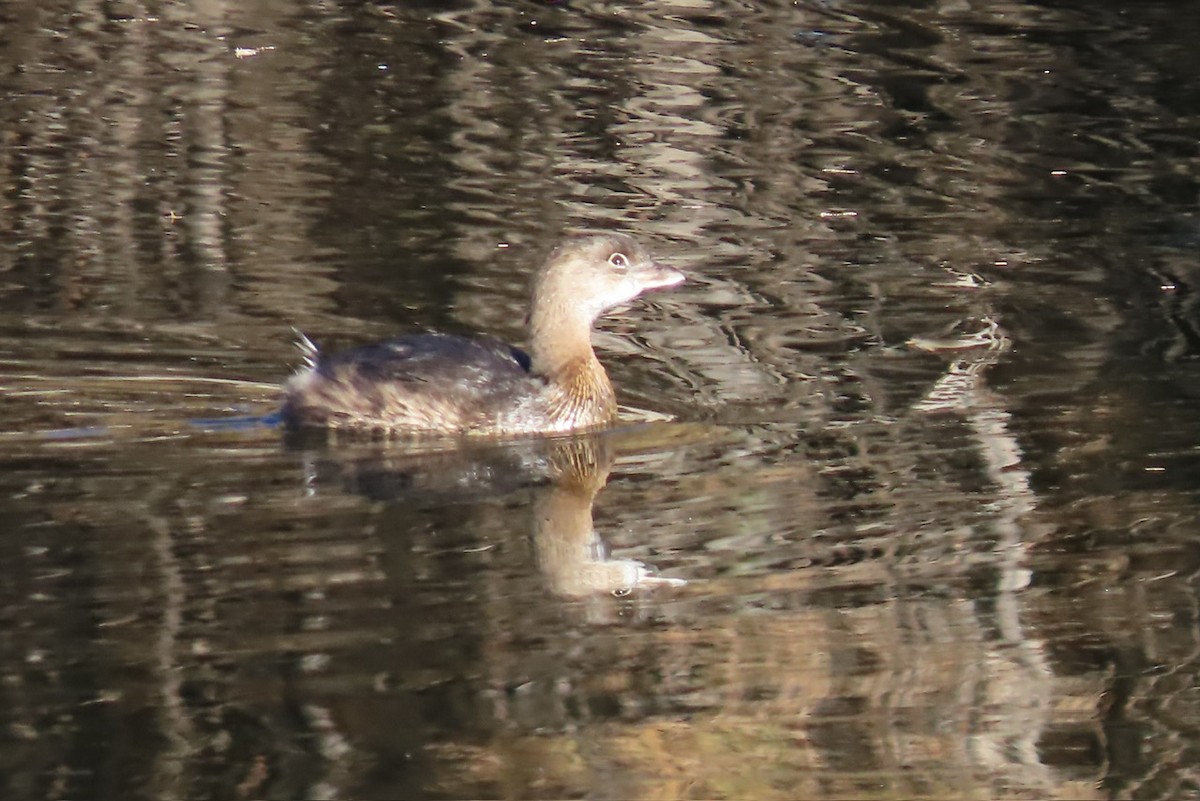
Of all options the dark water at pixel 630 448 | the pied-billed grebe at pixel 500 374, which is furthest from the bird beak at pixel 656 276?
the dark water at pixel 630 448

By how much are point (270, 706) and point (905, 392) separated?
417 cm

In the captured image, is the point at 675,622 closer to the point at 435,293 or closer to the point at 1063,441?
the point at 1063,441

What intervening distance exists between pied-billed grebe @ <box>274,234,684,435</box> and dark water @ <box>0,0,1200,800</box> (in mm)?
228

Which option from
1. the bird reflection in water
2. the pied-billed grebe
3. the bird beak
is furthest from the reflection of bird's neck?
the bird beak

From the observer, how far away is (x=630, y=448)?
9.07 m

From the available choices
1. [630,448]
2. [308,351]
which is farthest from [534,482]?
[308,351]

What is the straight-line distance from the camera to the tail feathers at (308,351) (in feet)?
31.5

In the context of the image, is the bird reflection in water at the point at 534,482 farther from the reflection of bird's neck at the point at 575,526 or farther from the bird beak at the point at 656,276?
the bird beak at the point at 656,276

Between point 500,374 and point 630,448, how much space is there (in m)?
0.69

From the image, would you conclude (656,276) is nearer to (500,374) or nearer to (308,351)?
(500,374)

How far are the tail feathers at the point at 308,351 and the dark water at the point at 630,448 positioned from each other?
0.18 metres

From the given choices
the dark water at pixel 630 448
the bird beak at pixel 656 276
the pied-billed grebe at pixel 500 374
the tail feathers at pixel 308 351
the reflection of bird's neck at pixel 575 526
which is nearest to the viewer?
the dark water at pixel 630 448

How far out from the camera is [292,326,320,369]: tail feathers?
31.5ft

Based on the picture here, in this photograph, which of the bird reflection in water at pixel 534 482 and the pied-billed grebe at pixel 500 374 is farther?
the pied-billed grebe at pixel 500 374
